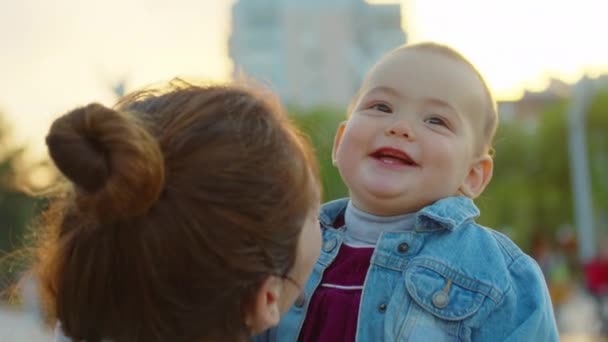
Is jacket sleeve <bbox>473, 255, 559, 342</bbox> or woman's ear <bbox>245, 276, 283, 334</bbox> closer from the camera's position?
woman's ear <bbox>245, 276, 283, 334</bbox>

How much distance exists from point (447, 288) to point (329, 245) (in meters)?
0.34

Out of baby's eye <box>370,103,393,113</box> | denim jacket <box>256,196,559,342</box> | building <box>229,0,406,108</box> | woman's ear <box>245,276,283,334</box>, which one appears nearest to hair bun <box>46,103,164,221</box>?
woman's ear <box>245,276,283,334</box>

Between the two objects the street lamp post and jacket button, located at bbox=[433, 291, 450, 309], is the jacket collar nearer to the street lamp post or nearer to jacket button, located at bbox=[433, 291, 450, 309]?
jacket button, located at bbox=[433, 291, 450, 309]

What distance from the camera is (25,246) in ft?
6.52

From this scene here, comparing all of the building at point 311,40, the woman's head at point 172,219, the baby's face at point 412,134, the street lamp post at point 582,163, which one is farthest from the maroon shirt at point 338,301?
the building at point 311,40

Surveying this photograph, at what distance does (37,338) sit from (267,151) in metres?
0.91

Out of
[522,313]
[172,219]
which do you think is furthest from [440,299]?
[172,219]

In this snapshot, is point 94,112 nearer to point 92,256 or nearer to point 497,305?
point 92,256

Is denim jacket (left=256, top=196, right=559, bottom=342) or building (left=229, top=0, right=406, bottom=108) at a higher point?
denim jacket (left=256, top=196, right=559, bottom=342)

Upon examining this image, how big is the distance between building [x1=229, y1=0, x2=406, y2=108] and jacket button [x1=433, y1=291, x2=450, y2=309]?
194 feet

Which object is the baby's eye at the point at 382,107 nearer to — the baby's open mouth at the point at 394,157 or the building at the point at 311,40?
the baby's open mouth at the point at 394,157

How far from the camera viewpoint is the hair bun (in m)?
1.60

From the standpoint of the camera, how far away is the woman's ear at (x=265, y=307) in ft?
5.92

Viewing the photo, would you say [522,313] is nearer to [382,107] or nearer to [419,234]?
[419,234]
